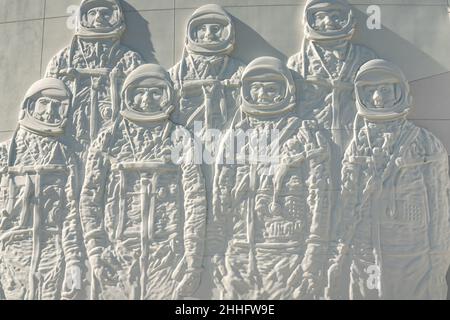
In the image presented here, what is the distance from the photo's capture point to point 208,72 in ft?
35.0

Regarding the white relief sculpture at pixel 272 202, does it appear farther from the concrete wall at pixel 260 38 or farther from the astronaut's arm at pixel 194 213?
the concrete wall at pixel 260 38

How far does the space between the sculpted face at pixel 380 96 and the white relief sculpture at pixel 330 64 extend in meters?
0.17

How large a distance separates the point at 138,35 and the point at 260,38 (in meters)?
1.41

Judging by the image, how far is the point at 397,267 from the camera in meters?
10.1

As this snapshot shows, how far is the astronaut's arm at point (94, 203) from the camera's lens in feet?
33.8

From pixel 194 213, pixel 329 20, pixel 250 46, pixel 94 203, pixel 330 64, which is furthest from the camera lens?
pixel 250 46

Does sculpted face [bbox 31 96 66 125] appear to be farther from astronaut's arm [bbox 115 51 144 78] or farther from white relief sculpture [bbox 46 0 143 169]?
astronaut's arm [bbox 115 51 144 78]

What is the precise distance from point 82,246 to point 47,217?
1.69ft

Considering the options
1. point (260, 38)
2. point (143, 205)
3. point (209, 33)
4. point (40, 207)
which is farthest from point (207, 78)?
point (40, 207)

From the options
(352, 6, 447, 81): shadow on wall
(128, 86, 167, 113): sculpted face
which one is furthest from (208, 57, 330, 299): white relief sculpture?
(352, 6, 447, 81): shadow on wall

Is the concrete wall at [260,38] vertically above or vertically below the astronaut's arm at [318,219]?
above

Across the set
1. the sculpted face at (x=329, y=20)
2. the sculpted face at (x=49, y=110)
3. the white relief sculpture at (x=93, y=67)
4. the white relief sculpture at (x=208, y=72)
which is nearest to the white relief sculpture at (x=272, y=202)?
the white relief sculpture at (x=208, y=72)

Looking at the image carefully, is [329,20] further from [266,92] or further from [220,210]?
[220,210]

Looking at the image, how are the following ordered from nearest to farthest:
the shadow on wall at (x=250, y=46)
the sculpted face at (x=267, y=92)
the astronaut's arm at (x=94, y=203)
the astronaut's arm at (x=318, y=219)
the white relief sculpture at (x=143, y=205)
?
the astronaut's arm at (x=318, y=219)
the white relief sculpture at (x=143, y=205)
the astronaut's arm at (x=94, y=203)
the sculpted face at (x=267, y=92)
the shadow on wall at (x=250, y=46)
